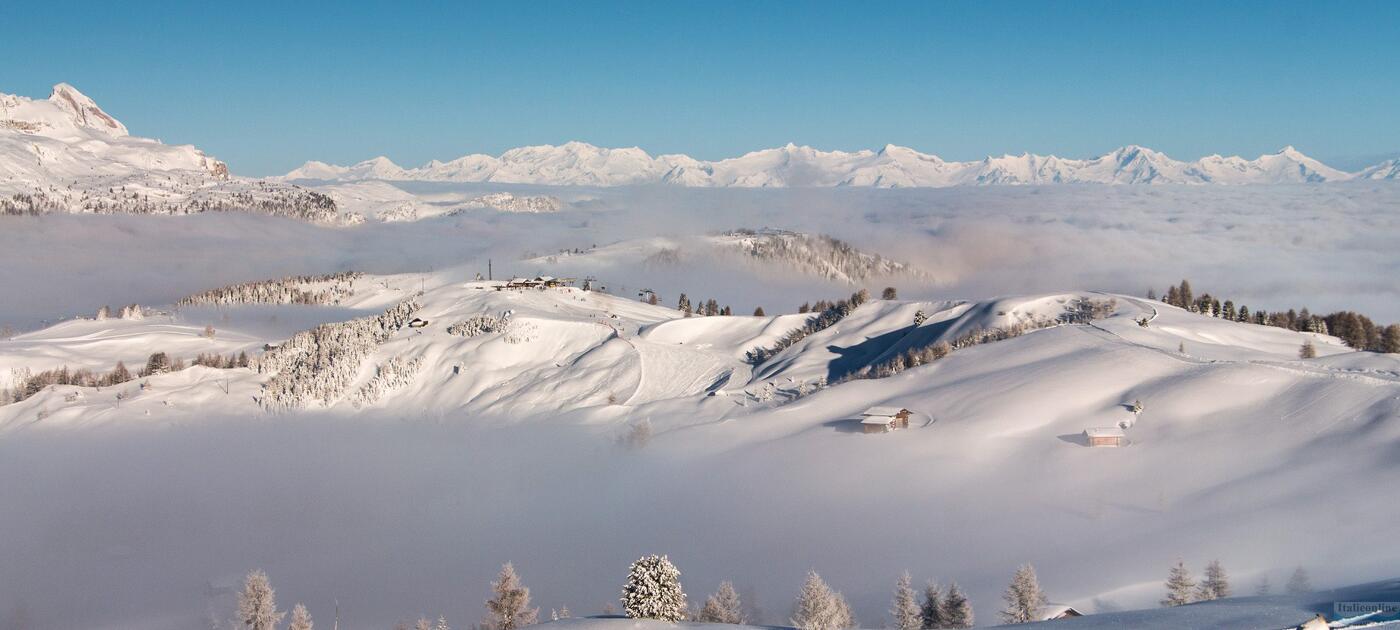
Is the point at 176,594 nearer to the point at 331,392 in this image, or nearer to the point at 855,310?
the point at 331,392

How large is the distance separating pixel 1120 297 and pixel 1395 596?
131 m

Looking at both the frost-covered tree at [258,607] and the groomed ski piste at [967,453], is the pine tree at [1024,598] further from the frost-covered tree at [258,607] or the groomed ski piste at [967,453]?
the frost-covered tree at [258,607]

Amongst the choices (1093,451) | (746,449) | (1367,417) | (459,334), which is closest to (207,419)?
(459,334)

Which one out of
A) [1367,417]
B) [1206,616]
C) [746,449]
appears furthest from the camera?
[746,449]

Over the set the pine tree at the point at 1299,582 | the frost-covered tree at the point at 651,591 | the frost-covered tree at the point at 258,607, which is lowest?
the frost-covered tree at the point at 258,607

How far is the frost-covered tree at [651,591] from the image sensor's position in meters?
40.5

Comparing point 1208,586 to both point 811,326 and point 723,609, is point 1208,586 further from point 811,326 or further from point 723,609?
point 811,326

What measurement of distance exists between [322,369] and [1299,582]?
544 feet

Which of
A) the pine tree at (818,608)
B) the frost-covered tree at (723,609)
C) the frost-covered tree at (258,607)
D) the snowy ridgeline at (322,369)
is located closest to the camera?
the pine tree at (818,608)

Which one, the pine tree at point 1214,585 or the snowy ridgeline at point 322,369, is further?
the snowy ridgeline at point 322,369

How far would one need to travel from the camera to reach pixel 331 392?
178500 millimetres

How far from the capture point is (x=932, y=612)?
57.3 meters

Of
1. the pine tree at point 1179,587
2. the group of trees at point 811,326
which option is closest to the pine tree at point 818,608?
the pine tree at point 1179,587

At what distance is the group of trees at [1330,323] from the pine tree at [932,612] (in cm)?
8386
